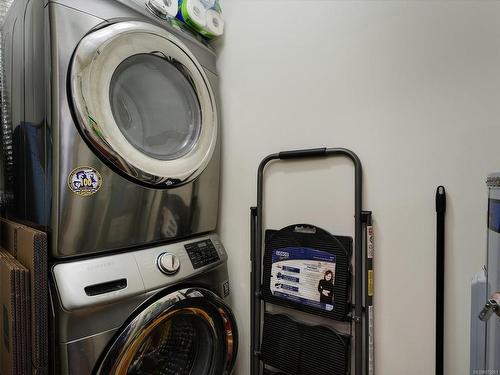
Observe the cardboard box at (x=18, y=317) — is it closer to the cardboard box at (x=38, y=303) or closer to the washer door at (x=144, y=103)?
the cardboard box at (x=38, y=303)

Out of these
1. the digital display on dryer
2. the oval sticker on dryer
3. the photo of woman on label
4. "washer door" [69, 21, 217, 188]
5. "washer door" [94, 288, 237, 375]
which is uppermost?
"washer door" [69, 21, 217, 188]

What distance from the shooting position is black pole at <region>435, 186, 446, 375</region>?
826mm

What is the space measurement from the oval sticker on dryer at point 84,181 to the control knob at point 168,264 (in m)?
0.30

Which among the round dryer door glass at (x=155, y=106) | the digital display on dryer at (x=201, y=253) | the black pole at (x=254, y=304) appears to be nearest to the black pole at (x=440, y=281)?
the black pole at (x=254, y=304)

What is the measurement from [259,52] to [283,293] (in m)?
1.01

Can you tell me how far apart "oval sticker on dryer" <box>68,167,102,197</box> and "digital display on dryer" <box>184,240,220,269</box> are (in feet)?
1.28

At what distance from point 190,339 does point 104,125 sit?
85 cm

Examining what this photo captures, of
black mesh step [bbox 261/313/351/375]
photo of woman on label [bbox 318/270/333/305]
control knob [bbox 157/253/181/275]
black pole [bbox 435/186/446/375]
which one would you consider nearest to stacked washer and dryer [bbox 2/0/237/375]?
control knob [bbox 157/253/181/275]

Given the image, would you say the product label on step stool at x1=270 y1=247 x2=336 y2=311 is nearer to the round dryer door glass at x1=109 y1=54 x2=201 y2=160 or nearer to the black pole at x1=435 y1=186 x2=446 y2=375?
the black pole at x1=435 y1=186 x2=446 y2=375

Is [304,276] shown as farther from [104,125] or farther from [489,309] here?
[104,125]

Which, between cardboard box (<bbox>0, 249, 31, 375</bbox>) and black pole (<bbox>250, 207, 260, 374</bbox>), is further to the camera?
black pole (<bbox>250, 207, 260, 374</bbox>)

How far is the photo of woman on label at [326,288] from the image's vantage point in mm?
957

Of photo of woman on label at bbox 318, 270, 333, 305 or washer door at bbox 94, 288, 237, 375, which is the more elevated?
photo of woman on label at bbox 318, 270, 333, 305

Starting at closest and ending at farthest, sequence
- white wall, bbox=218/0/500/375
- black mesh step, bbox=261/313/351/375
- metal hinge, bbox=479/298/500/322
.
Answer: metal hinge, bbox=479/298/500/322 < white wall, bbox=218/0/500/375 < black mesh step, bbox=261/313/351/375
